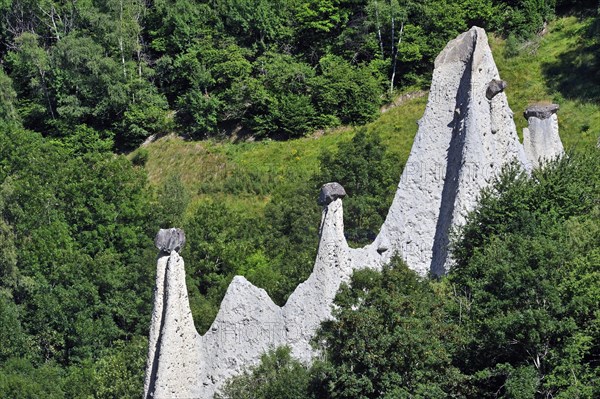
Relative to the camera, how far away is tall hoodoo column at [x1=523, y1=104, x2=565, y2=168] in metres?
38.5

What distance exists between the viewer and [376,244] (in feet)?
110

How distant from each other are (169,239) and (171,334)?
2.43 meters

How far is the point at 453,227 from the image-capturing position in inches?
1297

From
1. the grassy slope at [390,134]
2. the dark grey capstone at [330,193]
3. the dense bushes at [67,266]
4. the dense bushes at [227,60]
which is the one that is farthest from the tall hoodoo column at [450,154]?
the dense bushes at [227,60]

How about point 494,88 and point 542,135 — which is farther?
point 542,135

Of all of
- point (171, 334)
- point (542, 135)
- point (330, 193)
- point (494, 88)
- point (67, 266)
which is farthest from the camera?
point (67, 266)

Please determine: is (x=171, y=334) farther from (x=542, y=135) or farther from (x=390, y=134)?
(x=390, y=134)

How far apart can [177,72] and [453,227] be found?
187 ft

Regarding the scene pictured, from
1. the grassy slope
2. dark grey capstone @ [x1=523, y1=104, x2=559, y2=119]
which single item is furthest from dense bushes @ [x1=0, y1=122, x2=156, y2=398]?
dark grey capstone @ [x1=523, y1=104, x2=559, y2=119]

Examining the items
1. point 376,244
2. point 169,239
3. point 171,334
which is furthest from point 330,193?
point 171,334

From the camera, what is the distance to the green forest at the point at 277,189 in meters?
29.7

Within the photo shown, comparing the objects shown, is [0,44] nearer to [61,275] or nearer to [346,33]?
[346,33]

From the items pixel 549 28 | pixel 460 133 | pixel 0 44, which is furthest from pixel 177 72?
pixel 460 133

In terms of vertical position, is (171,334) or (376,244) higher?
(376,244)
